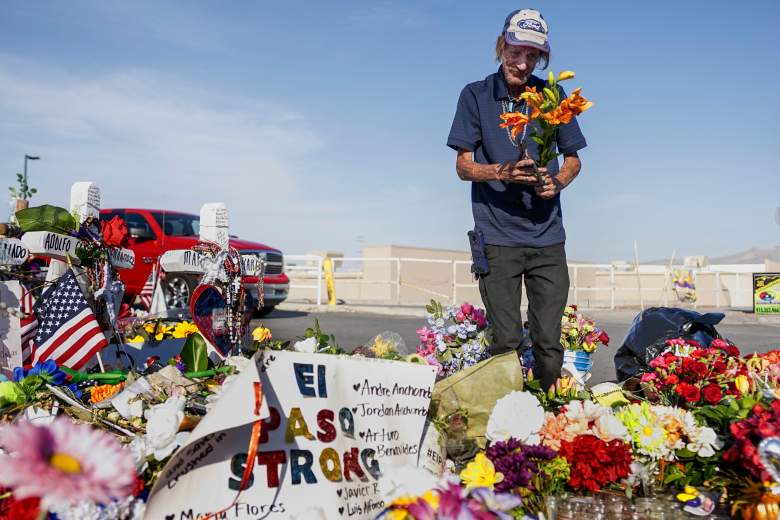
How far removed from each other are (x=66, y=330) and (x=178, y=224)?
31.3 ft

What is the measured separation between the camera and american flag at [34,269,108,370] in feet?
9.54

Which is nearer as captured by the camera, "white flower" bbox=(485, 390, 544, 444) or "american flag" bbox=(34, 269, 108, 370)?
"white flower" bbox=(485, 390, 544, 444)

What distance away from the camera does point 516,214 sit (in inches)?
128

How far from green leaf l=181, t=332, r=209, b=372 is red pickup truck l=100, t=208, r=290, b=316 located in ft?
24.8

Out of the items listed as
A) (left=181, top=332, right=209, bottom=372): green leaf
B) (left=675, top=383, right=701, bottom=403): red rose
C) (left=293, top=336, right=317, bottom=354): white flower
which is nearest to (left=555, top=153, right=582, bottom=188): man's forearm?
(left=675, top=383, right=701, bottom=403): red rose

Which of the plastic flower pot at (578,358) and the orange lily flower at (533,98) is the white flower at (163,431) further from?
the plastic flower pot at (578,358)

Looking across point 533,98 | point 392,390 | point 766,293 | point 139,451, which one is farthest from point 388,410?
point 766,293

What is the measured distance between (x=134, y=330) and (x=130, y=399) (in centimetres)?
196

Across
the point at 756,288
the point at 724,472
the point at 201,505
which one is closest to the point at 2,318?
the point at 201,505

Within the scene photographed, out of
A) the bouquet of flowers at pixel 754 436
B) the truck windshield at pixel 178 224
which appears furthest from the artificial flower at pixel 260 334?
the truck windshield at pixel 178 224

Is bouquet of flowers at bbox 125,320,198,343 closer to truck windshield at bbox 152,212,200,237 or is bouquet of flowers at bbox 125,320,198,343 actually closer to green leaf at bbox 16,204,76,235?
green leaf at bbox 16,204,76,235

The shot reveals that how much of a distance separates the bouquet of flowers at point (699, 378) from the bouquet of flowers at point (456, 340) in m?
1.23

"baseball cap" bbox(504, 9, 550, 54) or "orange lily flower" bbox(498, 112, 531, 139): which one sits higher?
"baseball cap" bbox(504, 9, 550, 54)

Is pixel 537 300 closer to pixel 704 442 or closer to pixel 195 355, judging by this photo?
pixel 704 442
